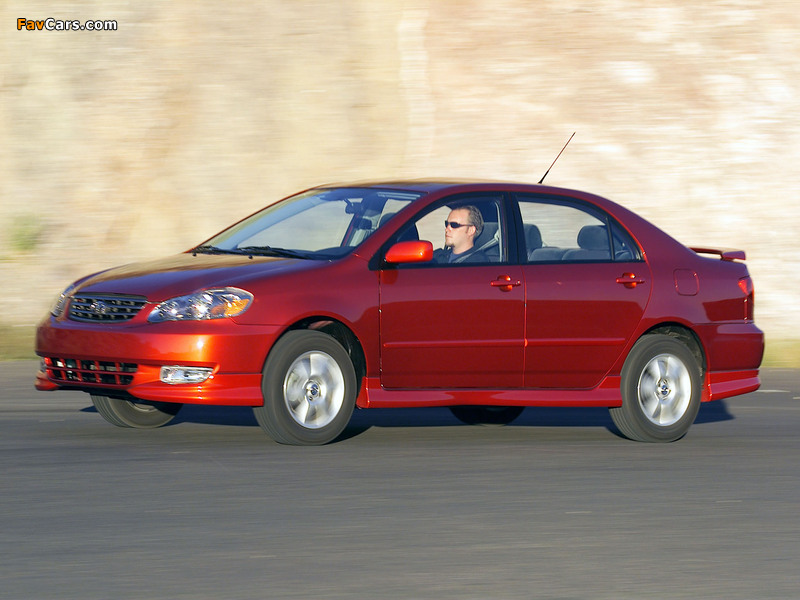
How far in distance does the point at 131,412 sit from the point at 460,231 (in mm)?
2465

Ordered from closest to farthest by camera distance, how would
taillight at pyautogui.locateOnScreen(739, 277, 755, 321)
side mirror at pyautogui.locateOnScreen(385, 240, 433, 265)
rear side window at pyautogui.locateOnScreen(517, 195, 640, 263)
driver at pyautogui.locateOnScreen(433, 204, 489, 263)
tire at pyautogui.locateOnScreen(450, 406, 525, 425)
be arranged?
side mirror at pyautogui.locateOnScreen(385, 240, 433, 265) < driver at pyautogui.locateOnScreen(433, 204, 489, 263) < rear side window at pyautogui.locateOnScreen(517, 195, 640, 263) < taillight at pyautogui.locateOnScreen(739, 277, 755, 321) < tire at pyautogui.locateOnScreen(450, 406, 525, 425)

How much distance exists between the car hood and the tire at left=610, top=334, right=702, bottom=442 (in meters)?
2.36

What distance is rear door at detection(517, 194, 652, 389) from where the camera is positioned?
996cm

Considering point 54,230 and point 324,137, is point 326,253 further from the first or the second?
point 324,137

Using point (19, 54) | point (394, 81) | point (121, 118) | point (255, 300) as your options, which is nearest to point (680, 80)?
point (394, 81)

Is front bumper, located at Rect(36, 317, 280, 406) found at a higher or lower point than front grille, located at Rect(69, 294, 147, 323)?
lower

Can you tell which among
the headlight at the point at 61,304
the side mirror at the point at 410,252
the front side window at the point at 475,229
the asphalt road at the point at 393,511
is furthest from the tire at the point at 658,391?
the headlight at the point at 61,304

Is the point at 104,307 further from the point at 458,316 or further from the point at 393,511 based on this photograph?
the point at 393,511

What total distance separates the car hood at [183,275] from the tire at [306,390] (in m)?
0.45

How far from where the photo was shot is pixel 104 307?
9266 mm

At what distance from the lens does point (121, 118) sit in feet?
78.9

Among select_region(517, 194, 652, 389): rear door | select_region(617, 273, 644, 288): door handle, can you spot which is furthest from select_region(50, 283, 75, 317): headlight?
select_region(617, 273, 644, 288): door handle

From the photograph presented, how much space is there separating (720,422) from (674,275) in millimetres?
1509

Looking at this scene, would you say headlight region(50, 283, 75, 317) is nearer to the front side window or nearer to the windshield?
the windshield
